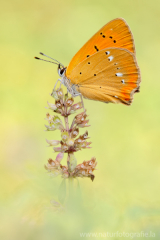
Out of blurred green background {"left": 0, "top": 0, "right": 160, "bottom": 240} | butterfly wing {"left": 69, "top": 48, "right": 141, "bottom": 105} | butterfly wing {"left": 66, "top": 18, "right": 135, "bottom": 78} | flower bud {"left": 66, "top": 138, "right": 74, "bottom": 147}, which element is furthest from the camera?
butterfly wing {"left": 69, "top": 48, "right": 141, "bottom": 105}

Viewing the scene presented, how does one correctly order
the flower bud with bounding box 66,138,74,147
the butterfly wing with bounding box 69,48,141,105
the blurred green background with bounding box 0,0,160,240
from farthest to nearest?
the butterfly wing with bounding box 69,48,141,105 → the flower bud with bounding box 66,138,74,147 → the blurred green background with bounding box 0,0,160,240

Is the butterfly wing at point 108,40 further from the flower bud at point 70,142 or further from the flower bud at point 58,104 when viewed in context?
the flower bud at point 70,142

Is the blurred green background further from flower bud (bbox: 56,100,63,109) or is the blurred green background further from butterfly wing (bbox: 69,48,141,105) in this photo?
butterfly wing (bbox: 69,48,141,105)

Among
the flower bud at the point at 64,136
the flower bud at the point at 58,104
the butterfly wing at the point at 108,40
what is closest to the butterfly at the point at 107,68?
the butterfly wing at the point at 108,40

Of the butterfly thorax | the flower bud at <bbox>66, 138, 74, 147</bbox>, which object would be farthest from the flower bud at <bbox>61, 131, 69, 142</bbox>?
the butterfly thorax

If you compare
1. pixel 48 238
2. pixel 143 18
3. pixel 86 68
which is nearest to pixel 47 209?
pixel 48 238

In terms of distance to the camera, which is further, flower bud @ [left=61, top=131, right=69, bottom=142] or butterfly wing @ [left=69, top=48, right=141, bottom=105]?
butterfly wing @ [left=69, top=48, right=141, bottom=105]

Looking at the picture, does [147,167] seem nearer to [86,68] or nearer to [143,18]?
[86,68]
